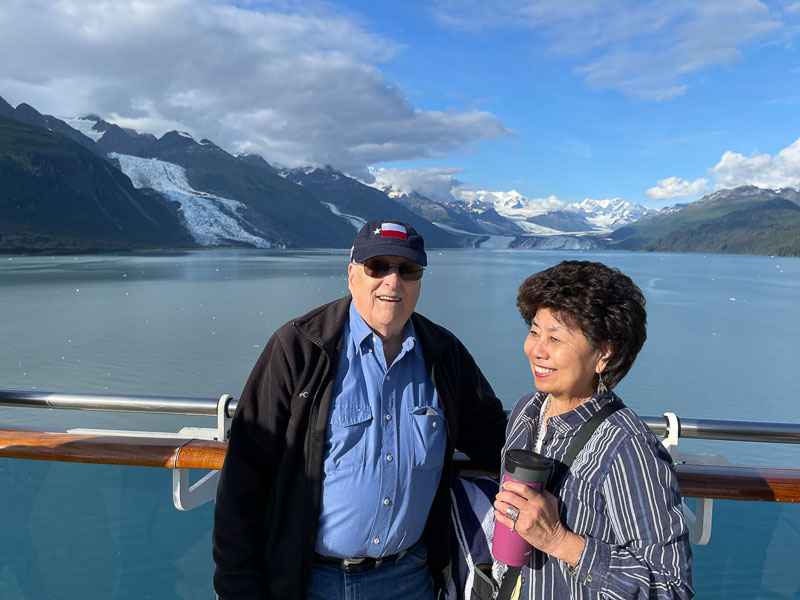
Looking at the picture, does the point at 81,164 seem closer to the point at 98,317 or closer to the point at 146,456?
the point at 98,317

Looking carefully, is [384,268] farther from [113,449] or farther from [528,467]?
[113,449]

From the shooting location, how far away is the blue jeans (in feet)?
4.87

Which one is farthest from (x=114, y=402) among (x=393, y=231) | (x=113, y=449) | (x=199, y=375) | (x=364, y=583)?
(x=199, y=375)

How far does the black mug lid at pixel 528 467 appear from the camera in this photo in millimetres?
1153

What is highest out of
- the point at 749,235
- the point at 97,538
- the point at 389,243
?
the point at 749,235

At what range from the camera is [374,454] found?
1.44m

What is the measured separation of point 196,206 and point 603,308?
123 metres

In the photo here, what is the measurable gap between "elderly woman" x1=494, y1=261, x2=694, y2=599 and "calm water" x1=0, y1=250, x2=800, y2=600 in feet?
2.25

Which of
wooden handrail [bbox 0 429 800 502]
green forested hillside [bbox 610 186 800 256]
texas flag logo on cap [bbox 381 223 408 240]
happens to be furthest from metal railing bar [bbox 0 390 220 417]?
green forested hillside [bbox 610 186 800 256]

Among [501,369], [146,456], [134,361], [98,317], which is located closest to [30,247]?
[98,317]

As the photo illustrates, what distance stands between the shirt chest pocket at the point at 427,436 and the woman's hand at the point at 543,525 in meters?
0.32

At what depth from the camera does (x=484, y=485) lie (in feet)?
5.24

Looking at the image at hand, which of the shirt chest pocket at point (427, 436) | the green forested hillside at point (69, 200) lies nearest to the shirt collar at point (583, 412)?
the shirt chest pocket at point (427, 436)

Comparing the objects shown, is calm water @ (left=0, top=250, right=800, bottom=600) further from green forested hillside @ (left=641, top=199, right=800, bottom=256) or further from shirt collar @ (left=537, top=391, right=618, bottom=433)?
green forested hillside @ (left=641, top=199, right=800, bottom=256)
